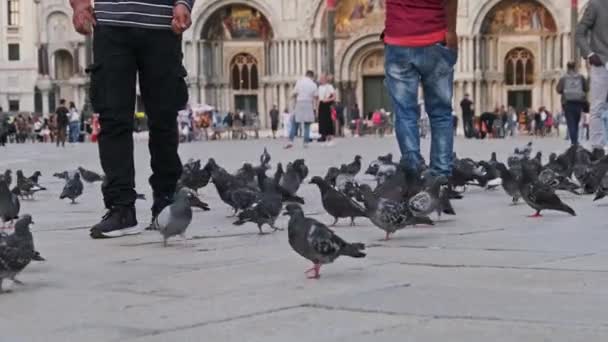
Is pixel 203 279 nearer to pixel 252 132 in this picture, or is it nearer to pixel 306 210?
pixel 306 210

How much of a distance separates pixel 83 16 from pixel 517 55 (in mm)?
43524

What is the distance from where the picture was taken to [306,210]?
8.65 meters

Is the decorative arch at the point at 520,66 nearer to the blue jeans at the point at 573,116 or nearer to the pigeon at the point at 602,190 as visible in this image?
the blue jeans at the point at 573,116

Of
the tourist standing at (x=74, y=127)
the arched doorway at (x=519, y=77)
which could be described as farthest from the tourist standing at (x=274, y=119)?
the arched doorway at (x=519, y=77)

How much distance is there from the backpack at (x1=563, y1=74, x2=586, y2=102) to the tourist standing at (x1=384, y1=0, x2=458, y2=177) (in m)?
9.87

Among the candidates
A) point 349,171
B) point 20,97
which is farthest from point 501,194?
point 20,97

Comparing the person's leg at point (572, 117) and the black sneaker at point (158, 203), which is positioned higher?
the person's leg at point (572, 117)

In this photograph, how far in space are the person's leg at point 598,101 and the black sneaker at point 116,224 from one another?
684 centimetres

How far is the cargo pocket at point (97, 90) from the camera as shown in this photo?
674 centimetres

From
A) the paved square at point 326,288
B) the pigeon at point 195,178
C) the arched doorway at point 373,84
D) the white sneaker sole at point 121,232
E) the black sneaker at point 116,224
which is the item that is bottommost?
the paved square at point 326,288

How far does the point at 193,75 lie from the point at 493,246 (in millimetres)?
46213

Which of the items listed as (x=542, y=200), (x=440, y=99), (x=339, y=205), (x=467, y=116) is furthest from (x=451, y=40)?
(x=467, y=116)

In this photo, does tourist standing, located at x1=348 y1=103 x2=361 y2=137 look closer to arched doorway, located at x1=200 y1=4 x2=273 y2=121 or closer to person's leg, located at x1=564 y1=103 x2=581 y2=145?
arched doorway, located at x1=200 y1=4 x2=273 y2=121

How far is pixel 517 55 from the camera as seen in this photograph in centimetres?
4884
